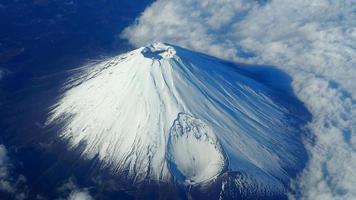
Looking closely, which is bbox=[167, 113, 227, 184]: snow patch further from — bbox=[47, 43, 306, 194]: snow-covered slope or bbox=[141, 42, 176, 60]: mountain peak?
bbox=[141, 42, 176, 60]: mountain peak

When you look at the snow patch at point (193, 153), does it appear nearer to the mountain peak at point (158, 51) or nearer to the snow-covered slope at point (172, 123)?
the snow-covered slope at point (172, 123)

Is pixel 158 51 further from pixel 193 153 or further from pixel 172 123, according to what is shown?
pixel 193 153

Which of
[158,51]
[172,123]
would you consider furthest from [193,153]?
[158,51]

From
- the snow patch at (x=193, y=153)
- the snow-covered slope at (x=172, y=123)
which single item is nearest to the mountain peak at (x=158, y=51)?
the snow-covered slope at (x=172, y=123)

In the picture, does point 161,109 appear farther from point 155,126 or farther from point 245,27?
point 245,27

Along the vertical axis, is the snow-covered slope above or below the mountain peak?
below

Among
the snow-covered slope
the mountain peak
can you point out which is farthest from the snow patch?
the mountain peak

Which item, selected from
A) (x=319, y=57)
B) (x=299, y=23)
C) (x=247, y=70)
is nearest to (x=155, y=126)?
(x=247, y=70)

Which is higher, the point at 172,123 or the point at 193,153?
the point at 172,123
